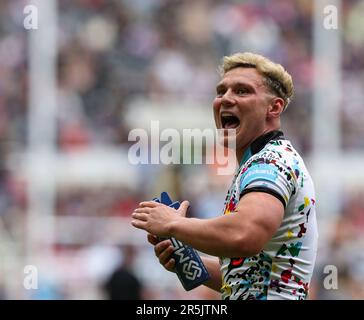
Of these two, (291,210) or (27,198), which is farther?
(27,198)

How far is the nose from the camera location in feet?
16.5

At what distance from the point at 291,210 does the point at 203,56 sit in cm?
1114

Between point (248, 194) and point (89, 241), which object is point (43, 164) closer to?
point (89, 241)

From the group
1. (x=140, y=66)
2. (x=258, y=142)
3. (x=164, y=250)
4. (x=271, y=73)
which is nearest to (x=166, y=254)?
(x=164, y=250)

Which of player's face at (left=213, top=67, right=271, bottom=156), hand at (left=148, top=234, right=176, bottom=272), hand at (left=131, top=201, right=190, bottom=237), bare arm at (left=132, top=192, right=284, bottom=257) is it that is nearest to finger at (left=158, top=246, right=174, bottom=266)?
hand at (left=148, top=234, right=176, bottom=272)

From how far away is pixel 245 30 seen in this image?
1564 centimetres

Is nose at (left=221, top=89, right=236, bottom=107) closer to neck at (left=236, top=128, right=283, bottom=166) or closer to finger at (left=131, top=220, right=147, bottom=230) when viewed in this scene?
neck at (left=236, top=128, right=283, bottom=166)

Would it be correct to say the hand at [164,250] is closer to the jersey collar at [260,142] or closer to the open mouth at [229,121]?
the jersey collar at [260,142]

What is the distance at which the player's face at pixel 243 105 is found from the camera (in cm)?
496

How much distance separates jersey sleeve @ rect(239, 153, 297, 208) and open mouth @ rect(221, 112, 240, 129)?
1.57 ft

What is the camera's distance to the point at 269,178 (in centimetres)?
439
